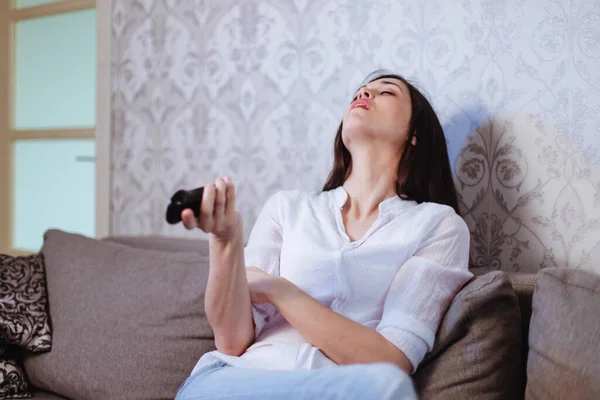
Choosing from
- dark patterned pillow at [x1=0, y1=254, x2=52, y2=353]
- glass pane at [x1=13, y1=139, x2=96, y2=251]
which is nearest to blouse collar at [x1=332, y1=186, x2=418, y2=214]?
dark patterned pillow at [x1=0, y1=254, x2=52, y2=353]

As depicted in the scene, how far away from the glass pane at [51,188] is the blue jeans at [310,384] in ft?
5.59

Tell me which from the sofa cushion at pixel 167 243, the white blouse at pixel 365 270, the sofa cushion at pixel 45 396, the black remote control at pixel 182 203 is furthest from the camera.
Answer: the sofa cushion at pixel 167 243

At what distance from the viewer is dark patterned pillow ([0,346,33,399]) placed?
1.67 meters

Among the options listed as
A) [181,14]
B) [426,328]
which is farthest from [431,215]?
[181,14]

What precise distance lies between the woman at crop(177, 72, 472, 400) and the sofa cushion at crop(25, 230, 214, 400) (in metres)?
0.25

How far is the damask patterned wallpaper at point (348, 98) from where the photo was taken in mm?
1567

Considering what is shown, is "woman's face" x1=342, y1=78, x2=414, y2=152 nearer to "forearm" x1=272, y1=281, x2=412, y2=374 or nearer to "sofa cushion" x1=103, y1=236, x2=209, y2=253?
"forearm" x1=272, y1=281, x2=412, y2=374

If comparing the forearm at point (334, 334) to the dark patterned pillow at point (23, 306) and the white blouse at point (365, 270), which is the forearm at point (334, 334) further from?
the dark patterned pillow at point (23, 306)

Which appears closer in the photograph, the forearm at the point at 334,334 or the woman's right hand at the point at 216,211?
the woman's right hand at the point at 216,211

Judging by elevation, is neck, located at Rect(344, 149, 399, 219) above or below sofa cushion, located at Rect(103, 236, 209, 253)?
above

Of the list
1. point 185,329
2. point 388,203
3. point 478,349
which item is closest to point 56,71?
point 185,329

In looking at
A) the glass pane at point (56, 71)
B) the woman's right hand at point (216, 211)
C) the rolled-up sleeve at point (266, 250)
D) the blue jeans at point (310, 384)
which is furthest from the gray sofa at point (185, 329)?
the glass pane at point (56, 71)

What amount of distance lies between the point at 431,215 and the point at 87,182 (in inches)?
70.7

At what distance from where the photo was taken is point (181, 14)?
2285mm
